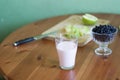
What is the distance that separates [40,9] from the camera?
1.62 meters

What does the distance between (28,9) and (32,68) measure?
0.83 meters

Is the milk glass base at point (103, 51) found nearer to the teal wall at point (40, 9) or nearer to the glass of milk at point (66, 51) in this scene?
the glass of milk at point (66, 51)

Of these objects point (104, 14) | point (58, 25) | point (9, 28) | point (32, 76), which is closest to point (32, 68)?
point (32, 76)

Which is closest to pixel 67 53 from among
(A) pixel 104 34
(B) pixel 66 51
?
(B) pixel 66 51

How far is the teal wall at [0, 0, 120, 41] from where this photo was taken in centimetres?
151

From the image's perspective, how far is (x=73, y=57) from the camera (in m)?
0.87

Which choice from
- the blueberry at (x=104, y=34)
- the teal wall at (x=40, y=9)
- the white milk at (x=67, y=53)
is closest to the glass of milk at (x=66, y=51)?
the white milk at (x=67, y=53)

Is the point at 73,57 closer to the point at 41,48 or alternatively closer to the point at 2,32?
the point at 41,48

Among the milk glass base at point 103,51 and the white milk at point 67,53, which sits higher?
the white milk at point 67,53

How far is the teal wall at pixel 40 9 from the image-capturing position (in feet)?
4.95

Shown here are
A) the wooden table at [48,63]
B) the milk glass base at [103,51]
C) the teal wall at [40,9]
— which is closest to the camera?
the wooden table at [48,63]

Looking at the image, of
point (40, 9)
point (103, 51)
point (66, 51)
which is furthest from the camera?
point (40, 9)

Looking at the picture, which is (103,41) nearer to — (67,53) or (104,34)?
(104,34)

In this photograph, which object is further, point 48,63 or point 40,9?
point 40,9
